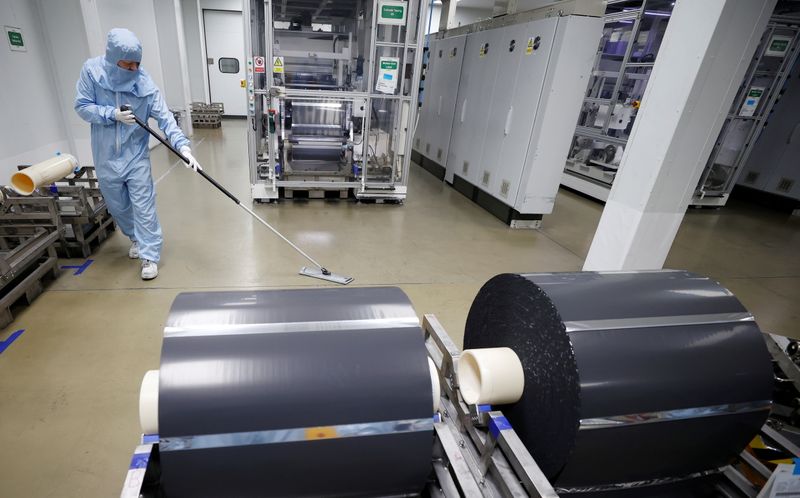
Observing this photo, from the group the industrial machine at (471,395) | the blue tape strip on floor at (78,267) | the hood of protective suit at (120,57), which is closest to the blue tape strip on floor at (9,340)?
the blue tape strip on floor at (78,267)

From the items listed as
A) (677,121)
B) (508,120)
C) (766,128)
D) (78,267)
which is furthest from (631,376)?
(766,128)

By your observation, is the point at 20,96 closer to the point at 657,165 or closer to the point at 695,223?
the point at 657,165

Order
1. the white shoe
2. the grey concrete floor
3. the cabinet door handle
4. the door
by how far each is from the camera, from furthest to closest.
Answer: the door → the cabinet door handle → the white shoe → the grey concrete floor

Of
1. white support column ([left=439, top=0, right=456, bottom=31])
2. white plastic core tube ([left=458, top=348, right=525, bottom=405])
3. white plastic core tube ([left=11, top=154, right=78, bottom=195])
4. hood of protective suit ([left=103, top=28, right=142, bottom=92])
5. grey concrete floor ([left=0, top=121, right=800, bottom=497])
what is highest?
white support column ([left=439, top=0, right=456, bottom=31])

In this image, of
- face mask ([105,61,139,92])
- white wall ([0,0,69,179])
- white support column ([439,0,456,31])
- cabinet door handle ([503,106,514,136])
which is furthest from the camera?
white support column ([439,0,456,31])

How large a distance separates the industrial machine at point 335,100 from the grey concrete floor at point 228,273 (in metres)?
0.36

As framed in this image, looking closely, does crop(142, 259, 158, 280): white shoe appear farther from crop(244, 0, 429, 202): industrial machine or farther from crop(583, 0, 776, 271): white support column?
crop(583, 0, 776, 271): white support column

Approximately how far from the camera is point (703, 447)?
50.0 inches

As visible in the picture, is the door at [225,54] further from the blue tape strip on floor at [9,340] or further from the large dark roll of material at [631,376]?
the large dark roll of material at [631,376]

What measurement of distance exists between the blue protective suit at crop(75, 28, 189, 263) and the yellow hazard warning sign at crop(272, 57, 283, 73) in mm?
1733

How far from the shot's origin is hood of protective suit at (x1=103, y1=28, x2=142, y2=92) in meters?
2.53

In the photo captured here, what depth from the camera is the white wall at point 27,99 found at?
12.4ft

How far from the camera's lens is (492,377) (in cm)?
121

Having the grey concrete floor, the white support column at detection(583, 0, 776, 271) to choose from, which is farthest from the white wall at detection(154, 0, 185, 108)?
the white support column at detection(583, 0, 776, 271)
